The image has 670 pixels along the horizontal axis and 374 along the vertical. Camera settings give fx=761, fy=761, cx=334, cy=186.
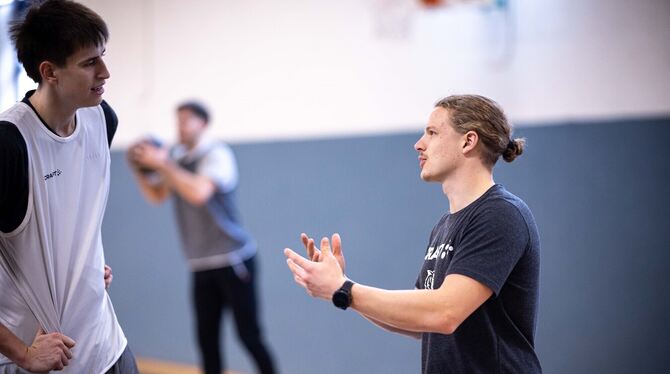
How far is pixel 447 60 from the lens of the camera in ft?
13.4

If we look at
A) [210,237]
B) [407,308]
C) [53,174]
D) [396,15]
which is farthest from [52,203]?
[396,15]

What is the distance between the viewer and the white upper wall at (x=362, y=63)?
361 cm

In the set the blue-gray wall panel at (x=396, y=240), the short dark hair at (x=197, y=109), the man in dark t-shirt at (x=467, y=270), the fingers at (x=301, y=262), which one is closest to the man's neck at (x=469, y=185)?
the man in dark t-shirt at (x=467, y=270)

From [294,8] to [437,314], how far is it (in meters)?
3.43

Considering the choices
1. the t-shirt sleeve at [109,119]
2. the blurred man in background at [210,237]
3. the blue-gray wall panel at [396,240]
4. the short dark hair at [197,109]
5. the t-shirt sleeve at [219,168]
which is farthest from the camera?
the short dark hair at [197,109]

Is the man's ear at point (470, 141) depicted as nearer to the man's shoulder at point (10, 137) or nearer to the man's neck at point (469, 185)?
the man's neck at point (469, 185)

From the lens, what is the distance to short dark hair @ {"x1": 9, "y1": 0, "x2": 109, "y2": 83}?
70.7 inches

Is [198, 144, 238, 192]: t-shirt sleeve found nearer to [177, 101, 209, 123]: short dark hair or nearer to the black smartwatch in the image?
[177, 101, 209, 123]: short dark hair

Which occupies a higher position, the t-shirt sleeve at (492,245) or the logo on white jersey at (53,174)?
the logo on white jersey at (53,174)

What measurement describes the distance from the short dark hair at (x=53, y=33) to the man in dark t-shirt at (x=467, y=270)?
71 cm

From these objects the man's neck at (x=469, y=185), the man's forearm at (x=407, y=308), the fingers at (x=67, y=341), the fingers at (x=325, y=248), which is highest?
the man's neck at (x=469, y=185)

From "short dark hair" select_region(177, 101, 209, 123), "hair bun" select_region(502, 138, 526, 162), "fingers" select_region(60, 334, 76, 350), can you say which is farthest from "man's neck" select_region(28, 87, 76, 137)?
"short dark hair" select_region(177, 101, 209, 123)

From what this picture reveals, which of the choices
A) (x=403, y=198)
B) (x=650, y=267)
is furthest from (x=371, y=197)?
(x=650, y=267)

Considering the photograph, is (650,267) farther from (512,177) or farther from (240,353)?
(240,353)
